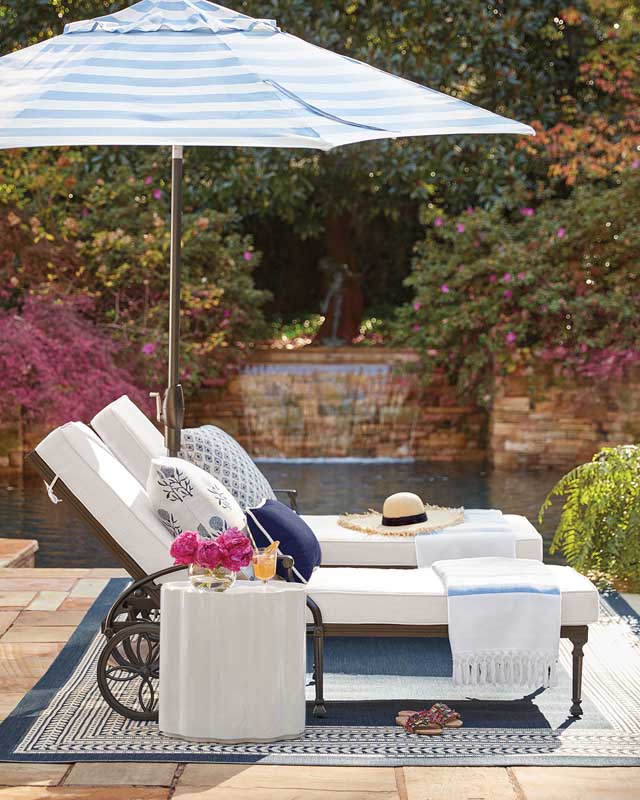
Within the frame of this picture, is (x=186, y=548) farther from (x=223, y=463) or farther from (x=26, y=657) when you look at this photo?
(x=26, y=657)

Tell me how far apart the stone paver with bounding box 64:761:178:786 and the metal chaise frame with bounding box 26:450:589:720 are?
424 millimetres

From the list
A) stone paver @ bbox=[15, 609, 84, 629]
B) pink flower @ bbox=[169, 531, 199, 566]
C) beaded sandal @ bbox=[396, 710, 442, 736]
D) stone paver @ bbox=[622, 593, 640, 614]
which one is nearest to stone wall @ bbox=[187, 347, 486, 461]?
stone paver @ bbox=[622, 593, 640, 614]

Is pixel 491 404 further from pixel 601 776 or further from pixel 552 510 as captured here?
pixel 601 776

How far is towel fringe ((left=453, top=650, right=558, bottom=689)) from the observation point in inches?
152

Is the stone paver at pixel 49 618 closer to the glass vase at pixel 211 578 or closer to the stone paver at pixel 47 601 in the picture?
the stone paver at pixel 47 601

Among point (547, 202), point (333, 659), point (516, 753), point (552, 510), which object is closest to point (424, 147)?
point (547, 202)

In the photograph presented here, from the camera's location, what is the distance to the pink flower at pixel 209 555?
138 inches

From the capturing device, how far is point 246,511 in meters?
4.26

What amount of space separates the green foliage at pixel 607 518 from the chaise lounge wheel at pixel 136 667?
8.09 ft

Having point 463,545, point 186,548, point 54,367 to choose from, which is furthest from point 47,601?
point 54,367

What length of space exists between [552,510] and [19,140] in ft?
22.1

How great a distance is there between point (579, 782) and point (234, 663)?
1.02 meters

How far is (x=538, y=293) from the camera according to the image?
40.4ft

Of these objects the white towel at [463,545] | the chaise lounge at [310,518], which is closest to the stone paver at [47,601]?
the chaise lounge at [310,518]
